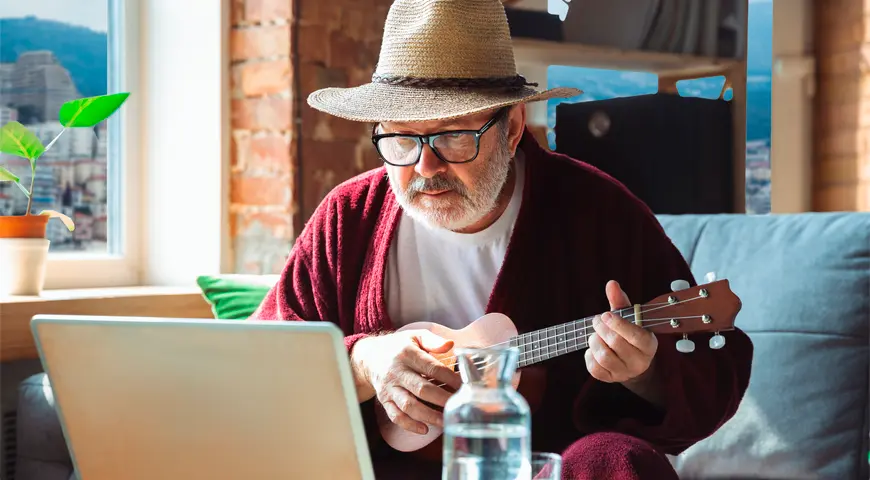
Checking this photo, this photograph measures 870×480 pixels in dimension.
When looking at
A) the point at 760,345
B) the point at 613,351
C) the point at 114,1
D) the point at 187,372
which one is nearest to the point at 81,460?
the point at 187,372

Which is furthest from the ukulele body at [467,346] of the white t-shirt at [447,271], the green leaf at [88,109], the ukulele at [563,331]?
the green leaf at [88,109]

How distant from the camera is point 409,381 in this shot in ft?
4.63

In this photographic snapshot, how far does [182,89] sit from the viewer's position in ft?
8.43

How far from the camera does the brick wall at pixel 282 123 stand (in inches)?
96.1

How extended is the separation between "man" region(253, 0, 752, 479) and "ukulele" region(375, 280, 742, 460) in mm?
34

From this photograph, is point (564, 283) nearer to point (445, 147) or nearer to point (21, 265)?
point (445, 147)

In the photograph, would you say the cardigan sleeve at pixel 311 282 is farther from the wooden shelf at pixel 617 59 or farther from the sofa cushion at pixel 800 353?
the wooden shelf at pixel 617 59

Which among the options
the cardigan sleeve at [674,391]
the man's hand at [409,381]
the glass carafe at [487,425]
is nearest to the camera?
the glass carafe at [487,425]

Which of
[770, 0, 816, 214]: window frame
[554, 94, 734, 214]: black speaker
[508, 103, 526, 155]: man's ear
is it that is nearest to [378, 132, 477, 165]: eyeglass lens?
[508, 103, 526, 155]: man's ear

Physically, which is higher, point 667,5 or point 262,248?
point 667,5

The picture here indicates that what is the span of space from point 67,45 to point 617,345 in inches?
68.3

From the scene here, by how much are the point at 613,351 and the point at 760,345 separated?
69 cm

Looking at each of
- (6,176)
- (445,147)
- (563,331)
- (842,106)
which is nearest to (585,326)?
(563,331)

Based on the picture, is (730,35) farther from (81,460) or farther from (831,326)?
(81,460)
